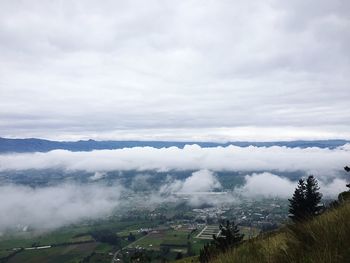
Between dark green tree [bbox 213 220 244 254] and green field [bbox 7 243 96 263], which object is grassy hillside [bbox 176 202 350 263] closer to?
dark green tree [bbox 213 220 244 254]

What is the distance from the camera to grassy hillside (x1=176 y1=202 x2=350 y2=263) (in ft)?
17.4

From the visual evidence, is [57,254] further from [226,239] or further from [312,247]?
[312,247]

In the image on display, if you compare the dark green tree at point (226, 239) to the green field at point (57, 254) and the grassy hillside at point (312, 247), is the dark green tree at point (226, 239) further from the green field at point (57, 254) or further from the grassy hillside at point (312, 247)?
the green field at point (57, 254)

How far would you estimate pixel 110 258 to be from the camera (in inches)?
5054

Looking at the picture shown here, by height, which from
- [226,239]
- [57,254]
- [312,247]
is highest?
[312,247]

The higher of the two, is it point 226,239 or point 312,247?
point 312,247

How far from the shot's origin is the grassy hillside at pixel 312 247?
530 centimetres

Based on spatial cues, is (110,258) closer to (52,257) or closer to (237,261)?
(52,257)

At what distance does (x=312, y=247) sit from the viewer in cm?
582

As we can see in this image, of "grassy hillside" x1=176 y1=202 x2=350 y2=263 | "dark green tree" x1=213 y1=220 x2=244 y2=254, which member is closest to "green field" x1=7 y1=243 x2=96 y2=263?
"dark green tree" x1=213 y1=220 x2=244 y2=254

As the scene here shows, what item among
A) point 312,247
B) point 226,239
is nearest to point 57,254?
point 226,239

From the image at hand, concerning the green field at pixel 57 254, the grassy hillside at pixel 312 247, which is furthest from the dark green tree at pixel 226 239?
the green field at pixel 57 254

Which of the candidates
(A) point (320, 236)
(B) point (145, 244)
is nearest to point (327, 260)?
(A) point (320, 236)

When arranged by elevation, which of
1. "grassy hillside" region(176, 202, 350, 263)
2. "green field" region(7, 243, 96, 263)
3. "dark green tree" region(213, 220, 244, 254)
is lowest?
"green field" region(7, 243, 96, 263)
